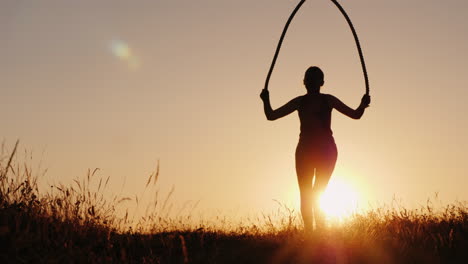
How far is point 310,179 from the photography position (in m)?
8.62

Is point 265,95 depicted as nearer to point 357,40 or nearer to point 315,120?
point 315,120

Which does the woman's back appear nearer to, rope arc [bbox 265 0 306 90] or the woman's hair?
the woman's hair

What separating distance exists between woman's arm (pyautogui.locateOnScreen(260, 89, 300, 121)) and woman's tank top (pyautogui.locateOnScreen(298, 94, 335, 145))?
0.12 m

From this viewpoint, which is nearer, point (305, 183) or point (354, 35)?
point (305, 183)

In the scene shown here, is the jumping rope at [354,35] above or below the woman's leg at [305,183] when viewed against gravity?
above

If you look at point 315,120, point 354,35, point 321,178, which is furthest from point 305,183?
point 354,35

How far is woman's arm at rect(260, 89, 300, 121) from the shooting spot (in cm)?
876

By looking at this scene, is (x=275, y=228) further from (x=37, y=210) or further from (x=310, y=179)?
(x=37, y=210)

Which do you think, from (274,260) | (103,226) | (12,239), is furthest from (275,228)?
(12,239)

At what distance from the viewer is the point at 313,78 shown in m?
8.63

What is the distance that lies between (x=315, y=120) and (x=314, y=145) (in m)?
0.36

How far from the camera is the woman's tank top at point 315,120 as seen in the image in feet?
27.9

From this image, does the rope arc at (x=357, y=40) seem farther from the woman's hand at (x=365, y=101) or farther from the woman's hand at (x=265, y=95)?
the woman's hand at (x=265, y=95)

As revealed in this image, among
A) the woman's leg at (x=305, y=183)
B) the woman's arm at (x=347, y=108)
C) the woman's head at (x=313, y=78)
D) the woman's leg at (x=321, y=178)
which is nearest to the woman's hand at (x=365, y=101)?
the woman's arm at (x=347, y=108)
